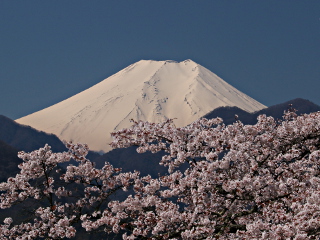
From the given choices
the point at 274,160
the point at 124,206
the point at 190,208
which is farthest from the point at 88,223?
the point at 274,160

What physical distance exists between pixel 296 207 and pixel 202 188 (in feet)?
7.23

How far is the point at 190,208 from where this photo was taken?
11.2 meters

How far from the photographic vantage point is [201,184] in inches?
386

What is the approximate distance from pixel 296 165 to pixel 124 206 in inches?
168

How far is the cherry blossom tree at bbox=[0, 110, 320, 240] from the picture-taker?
9.35 metres

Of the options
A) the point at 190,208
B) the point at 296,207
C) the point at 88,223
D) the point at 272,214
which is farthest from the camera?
the point at 190,208

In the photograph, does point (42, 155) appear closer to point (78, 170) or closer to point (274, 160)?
point (78, 170)

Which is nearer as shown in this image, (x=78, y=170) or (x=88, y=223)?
(x=88, y=223)

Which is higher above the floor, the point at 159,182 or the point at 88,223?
the point at 159,182

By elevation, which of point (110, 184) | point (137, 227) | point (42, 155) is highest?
point (42, 155)

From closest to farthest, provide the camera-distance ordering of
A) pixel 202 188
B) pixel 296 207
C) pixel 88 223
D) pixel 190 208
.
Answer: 1. pixel 296 207
2. pixel 202 188
3. pixel 88 223
4. pixel 190 208

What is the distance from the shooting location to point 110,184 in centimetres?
1173

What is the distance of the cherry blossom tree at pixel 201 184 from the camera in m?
9.35

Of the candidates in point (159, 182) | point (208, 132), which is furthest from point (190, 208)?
point (208, 132)
